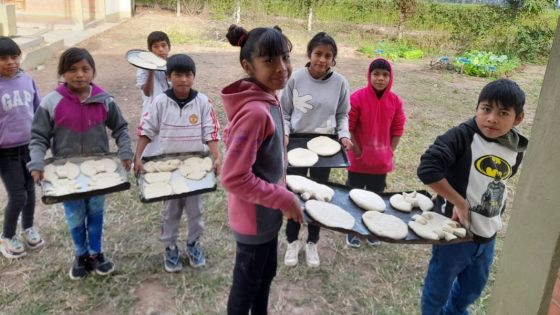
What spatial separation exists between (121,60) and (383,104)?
286 inches

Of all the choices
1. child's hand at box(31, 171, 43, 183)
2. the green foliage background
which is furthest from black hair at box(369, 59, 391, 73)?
the green foliage background

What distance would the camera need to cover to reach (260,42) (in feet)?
5.00

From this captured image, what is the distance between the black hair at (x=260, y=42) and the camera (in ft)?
5.00

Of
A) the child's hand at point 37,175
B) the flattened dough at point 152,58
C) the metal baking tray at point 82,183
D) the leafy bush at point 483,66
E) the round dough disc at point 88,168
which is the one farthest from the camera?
the leafy bush at point 483,66

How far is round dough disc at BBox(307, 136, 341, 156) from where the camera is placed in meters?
2.64

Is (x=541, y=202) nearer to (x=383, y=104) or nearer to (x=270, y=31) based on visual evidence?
(x=270, y=31)

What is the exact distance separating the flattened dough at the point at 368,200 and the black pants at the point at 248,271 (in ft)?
1.78

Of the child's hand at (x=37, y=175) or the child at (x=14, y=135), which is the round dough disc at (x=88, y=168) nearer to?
the child's hand at (x=37, y=175)

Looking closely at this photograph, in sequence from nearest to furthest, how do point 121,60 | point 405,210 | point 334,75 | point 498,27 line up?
point 405,210
point 334,75
point 121,60
point 498,27

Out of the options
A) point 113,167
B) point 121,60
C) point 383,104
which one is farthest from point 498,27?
point 113,167

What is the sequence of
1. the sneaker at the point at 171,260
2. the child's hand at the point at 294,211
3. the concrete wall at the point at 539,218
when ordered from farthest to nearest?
the sneaker at the point at 171,260, the child's hand at the point at 294,211, the concrete wall at the point at 539,218

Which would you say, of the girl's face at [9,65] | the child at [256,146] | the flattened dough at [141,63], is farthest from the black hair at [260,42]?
the girl's face at [9,65]

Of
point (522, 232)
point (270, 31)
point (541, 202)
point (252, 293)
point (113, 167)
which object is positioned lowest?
point (252, 293)

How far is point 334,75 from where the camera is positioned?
2752mm
